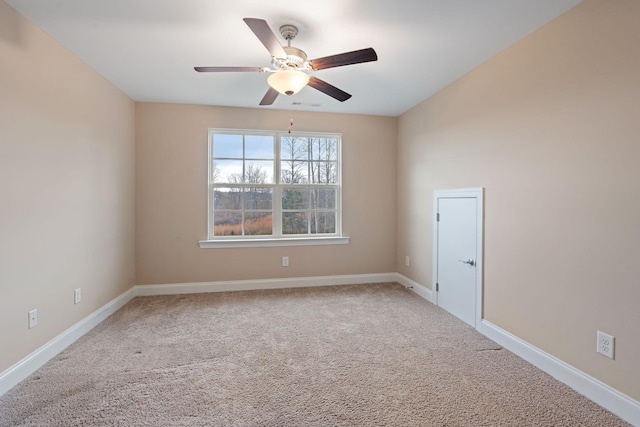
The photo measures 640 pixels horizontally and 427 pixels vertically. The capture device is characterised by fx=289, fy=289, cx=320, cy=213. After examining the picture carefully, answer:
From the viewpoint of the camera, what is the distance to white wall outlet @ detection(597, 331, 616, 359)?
66.9 inches

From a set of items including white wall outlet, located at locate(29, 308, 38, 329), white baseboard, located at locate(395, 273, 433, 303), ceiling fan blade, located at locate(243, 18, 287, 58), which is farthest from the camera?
white baseboard, located at locate(395, 273, 433, 303)

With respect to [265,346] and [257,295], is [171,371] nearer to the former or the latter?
[265,346]

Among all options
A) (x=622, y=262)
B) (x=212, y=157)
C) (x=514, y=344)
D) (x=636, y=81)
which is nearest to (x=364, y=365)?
(x=514, y=344)

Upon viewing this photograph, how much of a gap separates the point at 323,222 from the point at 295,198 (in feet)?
1.78

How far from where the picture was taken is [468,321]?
2.87 m

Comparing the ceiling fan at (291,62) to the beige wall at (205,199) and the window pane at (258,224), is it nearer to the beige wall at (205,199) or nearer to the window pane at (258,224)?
the beige wall at (205,199)

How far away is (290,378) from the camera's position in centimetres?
199

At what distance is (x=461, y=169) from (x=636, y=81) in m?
1.44

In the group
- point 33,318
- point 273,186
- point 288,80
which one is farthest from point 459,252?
point 33,318

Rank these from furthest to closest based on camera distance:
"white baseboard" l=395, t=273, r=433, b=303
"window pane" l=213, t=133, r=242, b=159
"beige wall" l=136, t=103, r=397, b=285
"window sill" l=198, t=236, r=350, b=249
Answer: "window pane" l=213, t=133, r=242, b=159
"window sill" l=198, t=236, r=350, b=249
"beige wall" l=136, t=103, r=397, b=285
"white baseboard" l=395, t=273, r=433, b=303

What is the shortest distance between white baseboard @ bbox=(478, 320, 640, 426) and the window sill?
215 cm

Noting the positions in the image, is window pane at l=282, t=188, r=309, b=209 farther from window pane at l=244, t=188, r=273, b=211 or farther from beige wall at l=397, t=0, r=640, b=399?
beige wall at l=397, t=0, r=640, b=399

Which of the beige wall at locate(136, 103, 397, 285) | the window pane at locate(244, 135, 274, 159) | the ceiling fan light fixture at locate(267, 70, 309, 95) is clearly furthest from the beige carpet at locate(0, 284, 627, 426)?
the window pane at locate(244, 135, 274, 159)

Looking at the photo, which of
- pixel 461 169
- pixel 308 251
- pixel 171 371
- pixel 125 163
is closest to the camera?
pixel 171 371
